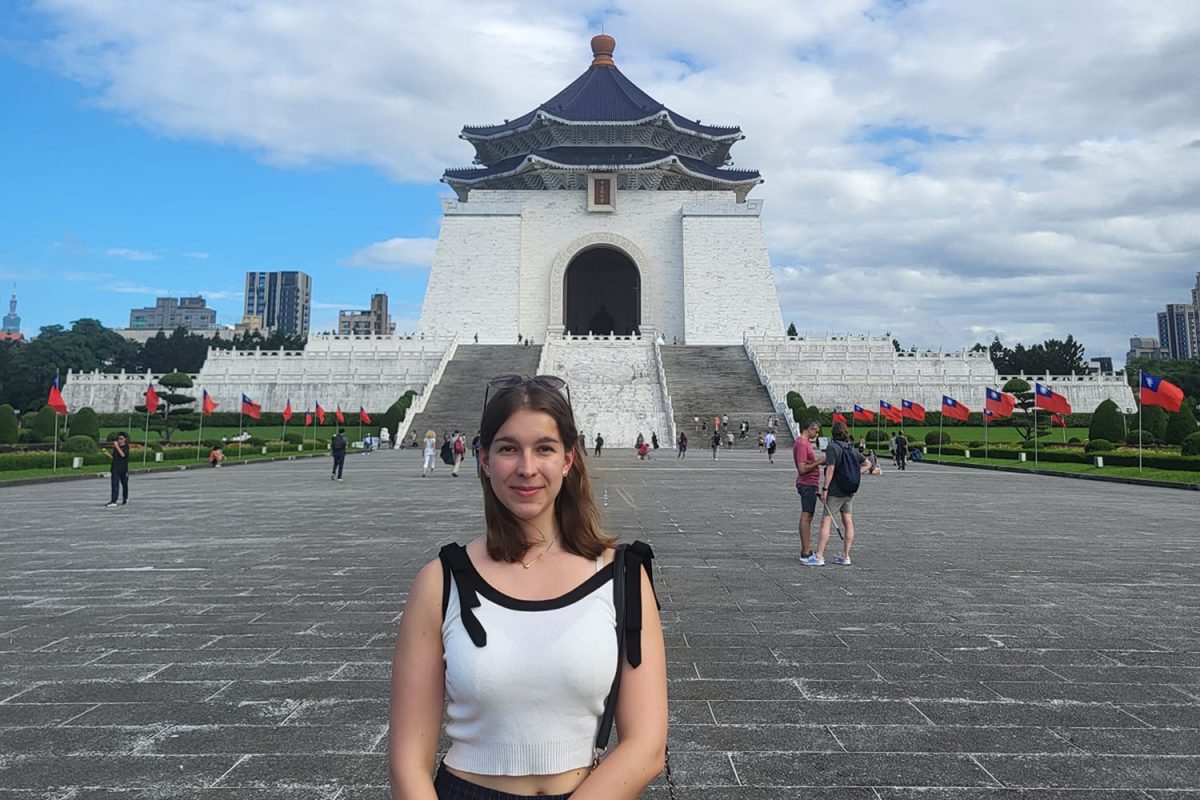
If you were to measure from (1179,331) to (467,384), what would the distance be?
451ft

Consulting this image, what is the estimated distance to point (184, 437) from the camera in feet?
106

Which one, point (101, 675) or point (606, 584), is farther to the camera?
point (101, 675)

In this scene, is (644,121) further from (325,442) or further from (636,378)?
(325,442)

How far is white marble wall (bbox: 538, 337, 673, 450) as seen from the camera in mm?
29812

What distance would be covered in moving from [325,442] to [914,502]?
25.5 m

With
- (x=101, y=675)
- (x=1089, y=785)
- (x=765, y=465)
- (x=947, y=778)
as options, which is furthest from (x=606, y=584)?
(x=765, y=465)

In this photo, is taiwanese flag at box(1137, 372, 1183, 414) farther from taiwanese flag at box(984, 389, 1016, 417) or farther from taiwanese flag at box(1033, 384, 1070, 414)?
taiwanese flag at box(984, 389, 1016, 417)

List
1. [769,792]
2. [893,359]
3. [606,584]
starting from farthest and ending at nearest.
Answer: [893,359], [769,792], [606,584]

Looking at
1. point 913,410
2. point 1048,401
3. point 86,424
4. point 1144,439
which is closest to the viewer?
point 1048,401

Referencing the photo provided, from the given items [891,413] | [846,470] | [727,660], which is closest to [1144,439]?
[891,413]

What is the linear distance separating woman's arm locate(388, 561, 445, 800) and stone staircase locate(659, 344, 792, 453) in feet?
88.7

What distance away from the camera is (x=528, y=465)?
5.52 feet

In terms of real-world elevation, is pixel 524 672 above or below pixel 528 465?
below

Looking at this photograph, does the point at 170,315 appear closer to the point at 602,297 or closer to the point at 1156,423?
the point at 602,297
